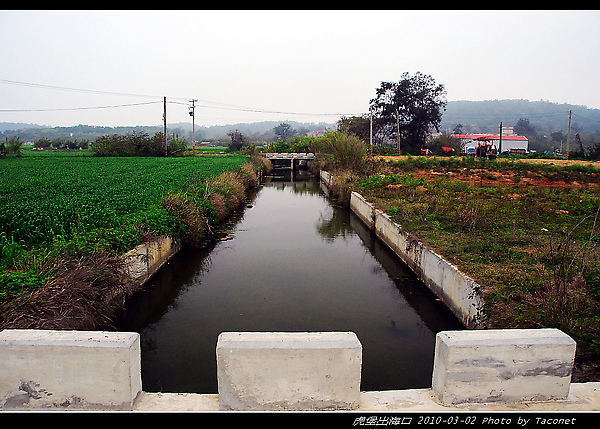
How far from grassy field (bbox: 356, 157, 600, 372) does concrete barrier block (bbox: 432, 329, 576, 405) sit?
1.63m

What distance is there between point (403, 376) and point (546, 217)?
7804 mm

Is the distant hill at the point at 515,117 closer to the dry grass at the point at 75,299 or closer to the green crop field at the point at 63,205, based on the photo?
the green crop field at the point at 63,205

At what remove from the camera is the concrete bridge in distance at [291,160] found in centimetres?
4288

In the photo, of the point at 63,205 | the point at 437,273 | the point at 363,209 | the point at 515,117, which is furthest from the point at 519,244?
the point at 515,117

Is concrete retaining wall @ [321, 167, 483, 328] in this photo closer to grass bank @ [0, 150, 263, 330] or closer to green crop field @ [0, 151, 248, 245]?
grass bank @ [0, 150, 263, 330]

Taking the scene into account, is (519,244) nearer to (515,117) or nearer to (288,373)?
(288,373)

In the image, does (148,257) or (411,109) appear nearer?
(148,257)

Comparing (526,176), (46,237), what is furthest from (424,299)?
(526,176)

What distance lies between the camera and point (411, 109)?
46.2 metres

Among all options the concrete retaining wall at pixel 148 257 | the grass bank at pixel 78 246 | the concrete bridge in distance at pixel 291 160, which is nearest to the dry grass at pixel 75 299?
the grass bank at pixel 78 246

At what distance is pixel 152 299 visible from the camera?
7.87 m

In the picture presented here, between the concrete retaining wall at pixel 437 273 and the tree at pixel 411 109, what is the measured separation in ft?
117

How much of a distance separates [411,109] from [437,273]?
4199 centimetres
